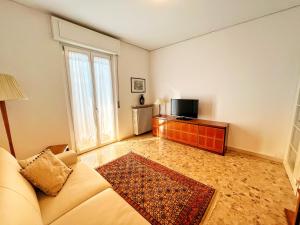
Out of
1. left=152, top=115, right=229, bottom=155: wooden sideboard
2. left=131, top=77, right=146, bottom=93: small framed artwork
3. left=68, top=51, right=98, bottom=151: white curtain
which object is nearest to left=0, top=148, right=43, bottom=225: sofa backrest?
left=68, top=51, right=98, bottom=151: white curtain

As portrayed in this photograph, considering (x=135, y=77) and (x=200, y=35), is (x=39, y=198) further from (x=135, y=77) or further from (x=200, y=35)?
(x=200, y=35)

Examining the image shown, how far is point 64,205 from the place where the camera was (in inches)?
45.4

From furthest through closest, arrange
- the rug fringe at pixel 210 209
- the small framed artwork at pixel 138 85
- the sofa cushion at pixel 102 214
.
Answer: the small framed artwork at pixel 138 85 < the rug fringe at pixel 210 209 < the sofa cushion at pixel 102 214

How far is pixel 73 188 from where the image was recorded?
4.39 ft

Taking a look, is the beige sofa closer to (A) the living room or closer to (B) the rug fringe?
(A) the living room

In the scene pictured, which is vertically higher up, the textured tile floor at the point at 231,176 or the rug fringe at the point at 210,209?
the textured tile floor at the point at 231,176

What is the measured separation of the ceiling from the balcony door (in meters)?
0.65

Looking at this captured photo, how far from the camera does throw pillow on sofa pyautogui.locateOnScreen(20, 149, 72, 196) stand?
1.26 m

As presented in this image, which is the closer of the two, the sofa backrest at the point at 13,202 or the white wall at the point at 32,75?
the sofa backrest at the point at 13,202

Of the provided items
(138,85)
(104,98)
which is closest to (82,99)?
(104,98)

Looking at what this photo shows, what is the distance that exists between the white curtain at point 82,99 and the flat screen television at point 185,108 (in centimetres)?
204

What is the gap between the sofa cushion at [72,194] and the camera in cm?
110

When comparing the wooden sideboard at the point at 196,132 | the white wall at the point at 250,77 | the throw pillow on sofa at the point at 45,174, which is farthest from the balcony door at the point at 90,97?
the white wall at the point at 250,77

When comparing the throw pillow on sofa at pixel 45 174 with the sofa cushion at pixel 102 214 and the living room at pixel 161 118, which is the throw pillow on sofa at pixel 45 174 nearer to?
the living room at pixel 161 118
